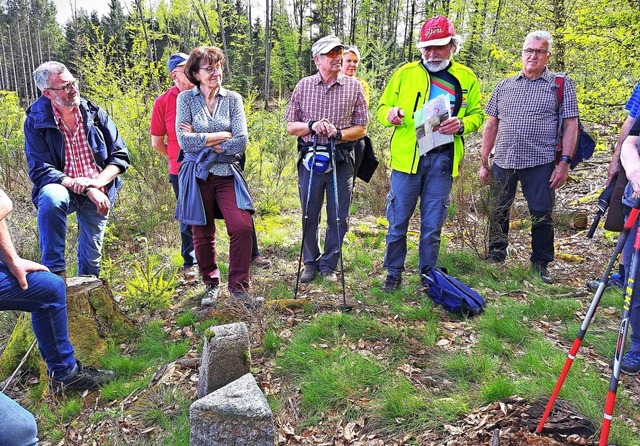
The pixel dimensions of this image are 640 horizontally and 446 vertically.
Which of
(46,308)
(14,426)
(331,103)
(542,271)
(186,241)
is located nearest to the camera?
(14,426)

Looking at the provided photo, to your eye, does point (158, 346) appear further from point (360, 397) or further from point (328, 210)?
point (328, 210)

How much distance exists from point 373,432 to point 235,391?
831mm

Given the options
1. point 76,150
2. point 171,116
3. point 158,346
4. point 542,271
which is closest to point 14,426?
point 158,346

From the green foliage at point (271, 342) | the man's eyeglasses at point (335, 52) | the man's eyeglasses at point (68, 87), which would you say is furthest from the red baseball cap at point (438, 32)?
the man's eyeglasses at point (68, 87)

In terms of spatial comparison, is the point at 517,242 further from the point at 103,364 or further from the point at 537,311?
the point at 103,364

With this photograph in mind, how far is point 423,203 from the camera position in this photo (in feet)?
13.0

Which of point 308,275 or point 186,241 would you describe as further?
point 186,241

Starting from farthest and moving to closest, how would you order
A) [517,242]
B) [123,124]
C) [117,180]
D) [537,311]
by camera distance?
[123,124], [517,242], [117,180], [537,311]

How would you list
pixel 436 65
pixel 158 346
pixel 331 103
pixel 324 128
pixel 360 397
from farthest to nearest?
pixel 331 103 < pixel 324 128 < pixel 436 65 < pixel 158 346 < pixel 360 397

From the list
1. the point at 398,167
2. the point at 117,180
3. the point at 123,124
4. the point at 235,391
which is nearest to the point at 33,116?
the point at 117,180

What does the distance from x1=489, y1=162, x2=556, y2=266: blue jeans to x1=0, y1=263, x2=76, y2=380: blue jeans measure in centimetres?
403

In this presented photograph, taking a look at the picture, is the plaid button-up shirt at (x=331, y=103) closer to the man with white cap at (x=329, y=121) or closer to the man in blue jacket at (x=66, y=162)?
the man with white cap at (x=329, y=121)

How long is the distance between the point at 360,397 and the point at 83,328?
7.35ft

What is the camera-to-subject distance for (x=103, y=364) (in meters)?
3.32
